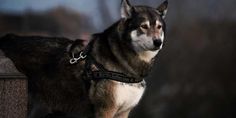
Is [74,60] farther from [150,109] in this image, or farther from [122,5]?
[150,109]

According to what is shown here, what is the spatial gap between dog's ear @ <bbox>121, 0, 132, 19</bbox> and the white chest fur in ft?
2.32

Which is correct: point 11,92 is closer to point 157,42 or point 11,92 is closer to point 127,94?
point 127,94

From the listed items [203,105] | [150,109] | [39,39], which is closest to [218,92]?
[203,105]

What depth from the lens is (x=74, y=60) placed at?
7.47 meters

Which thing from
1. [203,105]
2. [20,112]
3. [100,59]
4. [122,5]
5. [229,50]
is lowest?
[203,105]

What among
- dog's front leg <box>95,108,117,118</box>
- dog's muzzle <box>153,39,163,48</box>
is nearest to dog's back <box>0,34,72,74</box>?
dog's front leg <box>95,108,117,118</box>

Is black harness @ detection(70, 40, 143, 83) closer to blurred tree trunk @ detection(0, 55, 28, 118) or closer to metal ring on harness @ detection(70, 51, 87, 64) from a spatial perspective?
metal ring on harness @ detection(70, 51, 87, 64)

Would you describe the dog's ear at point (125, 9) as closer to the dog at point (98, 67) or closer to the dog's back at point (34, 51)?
the dog at point (98, 67)

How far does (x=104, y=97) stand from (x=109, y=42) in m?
0.61

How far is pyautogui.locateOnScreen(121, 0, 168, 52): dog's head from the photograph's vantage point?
6.98 meters

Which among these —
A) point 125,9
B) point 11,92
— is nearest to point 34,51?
point 11,92

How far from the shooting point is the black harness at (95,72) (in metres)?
7.17

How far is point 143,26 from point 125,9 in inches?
13.1

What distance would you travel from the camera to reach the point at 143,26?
7.04m
